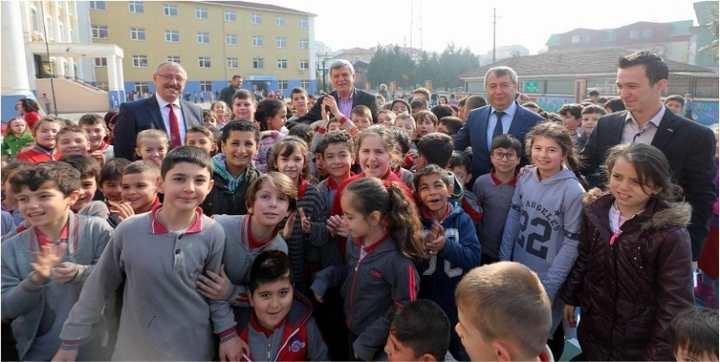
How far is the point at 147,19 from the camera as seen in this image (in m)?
41.6

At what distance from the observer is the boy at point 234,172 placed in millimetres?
2908

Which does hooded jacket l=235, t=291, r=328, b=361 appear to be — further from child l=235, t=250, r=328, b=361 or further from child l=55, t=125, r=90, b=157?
child l=55, t=125, r=90, b=157

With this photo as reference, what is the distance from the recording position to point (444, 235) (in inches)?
104

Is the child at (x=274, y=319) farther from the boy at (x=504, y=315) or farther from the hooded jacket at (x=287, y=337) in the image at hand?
the boy at (x=504, y=315)

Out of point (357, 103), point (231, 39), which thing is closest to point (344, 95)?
point (357, 103)

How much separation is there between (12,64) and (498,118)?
53.5ft

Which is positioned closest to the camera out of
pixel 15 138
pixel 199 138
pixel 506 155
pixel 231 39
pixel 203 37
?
pixel 506 155

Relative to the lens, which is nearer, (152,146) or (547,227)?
(547,227)

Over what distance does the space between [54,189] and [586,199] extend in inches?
A: 107

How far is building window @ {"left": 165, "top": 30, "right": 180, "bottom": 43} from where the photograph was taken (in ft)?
140

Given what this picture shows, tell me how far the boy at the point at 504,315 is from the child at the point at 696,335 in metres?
0.89

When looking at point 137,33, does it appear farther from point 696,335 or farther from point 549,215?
point 696,335

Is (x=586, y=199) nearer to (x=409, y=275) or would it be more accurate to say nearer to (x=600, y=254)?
(x=600, y=254)

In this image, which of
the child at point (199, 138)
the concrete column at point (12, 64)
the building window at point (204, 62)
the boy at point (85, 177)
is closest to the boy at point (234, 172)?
the child at point (199, 138)
